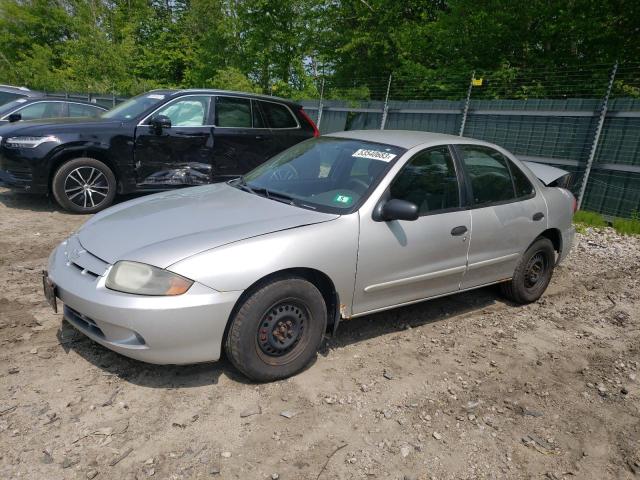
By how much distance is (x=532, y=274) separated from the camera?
15.7 ft

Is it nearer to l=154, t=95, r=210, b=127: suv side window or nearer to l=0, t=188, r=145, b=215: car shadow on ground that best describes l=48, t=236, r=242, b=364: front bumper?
l=0, t=188, r=145, b=215: car shadow on ground

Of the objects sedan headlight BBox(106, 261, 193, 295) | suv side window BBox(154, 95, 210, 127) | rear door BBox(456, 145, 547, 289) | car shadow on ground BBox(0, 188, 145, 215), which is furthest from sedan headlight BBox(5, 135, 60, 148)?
rear door BBox(456, 145, 547, 289)

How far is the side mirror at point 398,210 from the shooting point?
329 cm

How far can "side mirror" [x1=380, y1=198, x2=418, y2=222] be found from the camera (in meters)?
3.29

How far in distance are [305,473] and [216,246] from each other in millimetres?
1290

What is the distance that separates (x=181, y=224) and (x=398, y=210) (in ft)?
4.66

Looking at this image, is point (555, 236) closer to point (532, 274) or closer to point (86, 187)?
point (532, 274)

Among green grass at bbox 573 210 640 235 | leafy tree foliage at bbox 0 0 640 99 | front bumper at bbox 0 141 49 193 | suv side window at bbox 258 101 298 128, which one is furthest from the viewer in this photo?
leafy tree foliage at bbox 0 0 640 99

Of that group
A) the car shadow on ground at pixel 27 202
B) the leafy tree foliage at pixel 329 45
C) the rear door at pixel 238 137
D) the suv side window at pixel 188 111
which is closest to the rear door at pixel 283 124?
the rear door at pixel 238 137

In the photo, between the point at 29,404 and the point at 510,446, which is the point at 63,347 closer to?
the point at 29,404

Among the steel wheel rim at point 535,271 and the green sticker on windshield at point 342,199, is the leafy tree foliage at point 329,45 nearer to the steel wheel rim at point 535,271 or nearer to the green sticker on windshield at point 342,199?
the steel wheel rim at point 535,271

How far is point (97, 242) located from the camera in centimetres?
313

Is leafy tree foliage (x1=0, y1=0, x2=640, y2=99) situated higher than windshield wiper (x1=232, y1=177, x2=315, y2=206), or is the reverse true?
leafy tree foliage (x1=0, y1=0, x2=640, y2=99)

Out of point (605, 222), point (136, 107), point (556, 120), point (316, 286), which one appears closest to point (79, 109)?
point (136, 107)
